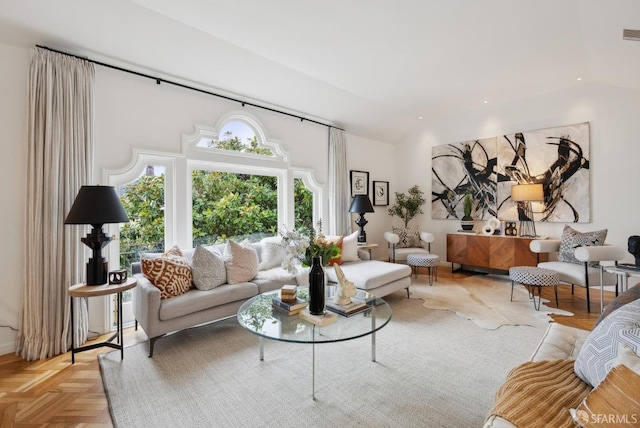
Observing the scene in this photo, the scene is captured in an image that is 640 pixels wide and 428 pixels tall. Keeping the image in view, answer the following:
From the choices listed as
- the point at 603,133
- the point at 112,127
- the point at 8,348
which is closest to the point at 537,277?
the point at 603,133

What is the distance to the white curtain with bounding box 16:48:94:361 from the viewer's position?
2.57 metres

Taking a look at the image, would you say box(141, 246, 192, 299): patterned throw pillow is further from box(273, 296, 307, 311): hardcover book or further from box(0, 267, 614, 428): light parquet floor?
box(273, 296, 307, 311): hardcover book

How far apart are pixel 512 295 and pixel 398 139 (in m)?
3.83

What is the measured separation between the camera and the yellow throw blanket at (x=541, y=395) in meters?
1.05

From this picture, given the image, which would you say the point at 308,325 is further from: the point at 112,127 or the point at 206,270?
the point at 112,127

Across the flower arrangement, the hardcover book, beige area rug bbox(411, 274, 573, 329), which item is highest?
the flower arrangement

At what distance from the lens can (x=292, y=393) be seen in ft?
6.65

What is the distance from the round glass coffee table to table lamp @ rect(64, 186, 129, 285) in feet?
4.26

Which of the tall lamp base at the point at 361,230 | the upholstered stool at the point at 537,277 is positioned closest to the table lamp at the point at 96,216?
the tall lamp base at the point at 361,230

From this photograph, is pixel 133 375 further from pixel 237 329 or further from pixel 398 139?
pixel 398 139

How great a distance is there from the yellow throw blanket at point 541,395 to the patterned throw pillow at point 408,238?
4151 mm

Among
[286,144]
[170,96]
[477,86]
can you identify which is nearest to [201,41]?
[170,96]

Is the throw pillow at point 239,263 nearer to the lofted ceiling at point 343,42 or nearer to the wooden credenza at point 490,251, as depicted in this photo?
the lofted ceiling at point 343,42

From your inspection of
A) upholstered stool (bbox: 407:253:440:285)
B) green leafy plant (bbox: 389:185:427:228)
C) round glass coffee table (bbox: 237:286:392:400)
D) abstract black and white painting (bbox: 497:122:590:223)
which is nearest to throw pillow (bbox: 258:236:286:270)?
round glass coffee table (bbox: 237:286:392:400)
